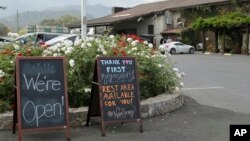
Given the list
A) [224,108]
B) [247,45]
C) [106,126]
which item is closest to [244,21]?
[247,45]

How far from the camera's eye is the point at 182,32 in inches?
1956

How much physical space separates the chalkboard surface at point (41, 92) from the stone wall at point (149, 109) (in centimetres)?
96

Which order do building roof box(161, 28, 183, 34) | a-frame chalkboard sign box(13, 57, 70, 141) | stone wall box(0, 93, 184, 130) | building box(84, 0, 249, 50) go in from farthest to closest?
building roof box(161, 28, 183, 34) < building box(84, 0, 249, 50) < stone wall box(0, 93, 184, 130) < a-frame chalkboard sign box(13, 57, 70, 141)

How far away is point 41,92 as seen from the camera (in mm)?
7082

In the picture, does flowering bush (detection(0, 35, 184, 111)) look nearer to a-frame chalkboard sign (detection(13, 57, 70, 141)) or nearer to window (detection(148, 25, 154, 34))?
a-frame chalkboard sign (detection(13, 57, 70, 141))

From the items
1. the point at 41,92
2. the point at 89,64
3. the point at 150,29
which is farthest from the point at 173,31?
the point at 41,92

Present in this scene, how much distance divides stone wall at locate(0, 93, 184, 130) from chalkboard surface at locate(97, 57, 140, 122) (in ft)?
2.48

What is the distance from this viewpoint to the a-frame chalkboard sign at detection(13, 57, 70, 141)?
688 centimetres

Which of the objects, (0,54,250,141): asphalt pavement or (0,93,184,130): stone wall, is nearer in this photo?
(0,54,250,141): asphalt pavement

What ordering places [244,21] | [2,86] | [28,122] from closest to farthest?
[28,122]
[2,86]
[244,21]

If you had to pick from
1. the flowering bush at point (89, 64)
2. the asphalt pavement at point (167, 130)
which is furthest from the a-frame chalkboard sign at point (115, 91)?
the flowering bush at point (89, 64)

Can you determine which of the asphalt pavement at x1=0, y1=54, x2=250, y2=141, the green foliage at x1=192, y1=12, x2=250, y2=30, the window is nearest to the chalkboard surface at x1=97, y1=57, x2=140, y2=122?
the asphalt pavement at x1=0, y1=54, x2=250, y2=141

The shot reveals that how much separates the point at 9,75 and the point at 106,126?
2076mm

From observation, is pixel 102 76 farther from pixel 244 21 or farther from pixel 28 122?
pixel 244 21
